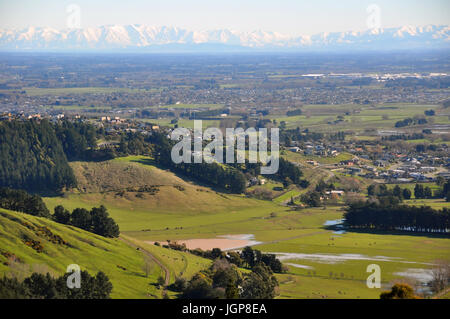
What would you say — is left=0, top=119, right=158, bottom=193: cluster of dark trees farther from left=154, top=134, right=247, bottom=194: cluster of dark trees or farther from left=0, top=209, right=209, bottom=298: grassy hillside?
left=0, top=209, right=209, bottom=298: grassy hillside

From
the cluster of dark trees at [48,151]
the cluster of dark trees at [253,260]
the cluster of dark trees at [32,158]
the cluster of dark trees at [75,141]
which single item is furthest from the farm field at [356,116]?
the cluster of dark trees at [253,260]

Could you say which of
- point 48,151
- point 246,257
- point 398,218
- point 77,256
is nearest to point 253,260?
point 246,257

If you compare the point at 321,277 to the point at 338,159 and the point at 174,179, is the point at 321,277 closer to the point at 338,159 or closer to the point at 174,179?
the point at 174,179

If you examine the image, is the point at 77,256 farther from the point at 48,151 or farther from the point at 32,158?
the point at 48,151

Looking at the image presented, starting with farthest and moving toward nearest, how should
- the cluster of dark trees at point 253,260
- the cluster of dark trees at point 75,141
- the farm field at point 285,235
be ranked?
the cluster of dark trees at point 75,141 → the cluster of dark trees at point 253,260 → the farm field at point 285,235

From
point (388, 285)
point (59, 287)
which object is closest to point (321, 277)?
point (388, 285)

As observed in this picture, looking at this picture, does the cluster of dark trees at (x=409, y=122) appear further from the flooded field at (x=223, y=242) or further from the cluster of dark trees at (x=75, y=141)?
the flooded field at (x=223, y=242)
